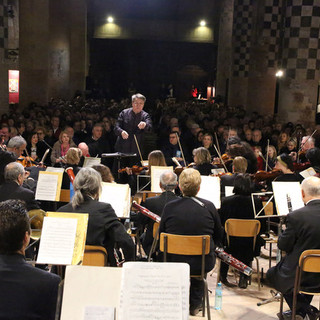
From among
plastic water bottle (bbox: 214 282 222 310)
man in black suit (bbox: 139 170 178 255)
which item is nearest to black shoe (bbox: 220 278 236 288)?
plastic water bottle (bbox: 214 282 222 310)

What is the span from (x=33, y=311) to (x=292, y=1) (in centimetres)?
1430

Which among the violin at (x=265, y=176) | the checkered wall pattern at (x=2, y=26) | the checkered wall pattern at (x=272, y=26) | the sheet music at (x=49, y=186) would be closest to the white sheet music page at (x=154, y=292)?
the sheet music at (x=49, y=186)

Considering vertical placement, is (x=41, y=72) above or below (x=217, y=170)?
above

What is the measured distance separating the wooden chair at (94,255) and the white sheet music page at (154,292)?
159 cm

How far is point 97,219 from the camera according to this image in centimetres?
477

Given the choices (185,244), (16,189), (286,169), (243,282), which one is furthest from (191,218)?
(286,169)

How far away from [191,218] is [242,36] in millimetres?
20109

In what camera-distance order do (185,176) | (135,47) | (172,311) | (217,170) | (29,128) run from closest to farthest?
(172,311), (185,176), (217,170), (29,128), (135,47)

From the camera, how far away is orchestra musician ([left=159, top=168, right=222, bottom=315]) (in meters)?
5.21

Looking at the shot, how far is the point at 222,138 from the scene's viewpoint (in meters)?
11.9

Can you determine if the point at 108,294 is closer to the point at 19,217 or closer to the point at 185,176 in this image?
the point at 19,217

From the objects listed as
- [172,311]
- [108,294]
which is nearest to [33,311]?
[108,294]

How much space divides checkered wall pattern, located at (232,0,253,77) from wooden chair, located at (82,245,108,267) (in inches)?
808

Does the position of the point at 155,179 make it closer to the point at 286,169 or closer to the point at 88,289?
the point at 286,169
